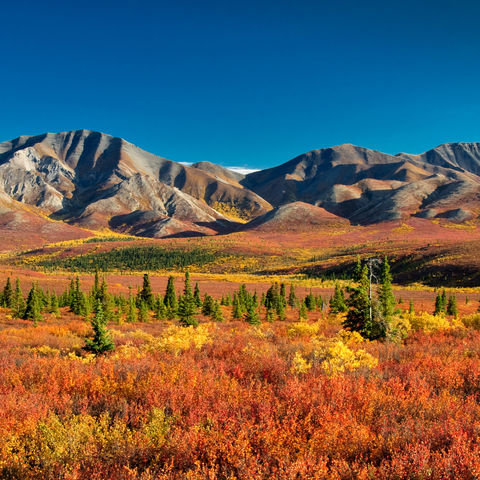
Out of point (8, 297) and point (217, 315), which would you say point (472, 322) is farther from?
point (8, 297)

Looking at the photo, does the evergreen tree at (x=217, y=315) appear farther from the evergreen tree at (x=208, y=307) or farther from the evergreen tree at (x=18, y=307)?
the evergreen tree at (x=18, y=307)

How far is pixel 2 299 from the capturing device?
124ft

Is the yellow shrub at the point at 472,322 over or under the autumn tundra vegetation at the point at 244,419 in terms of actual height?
under

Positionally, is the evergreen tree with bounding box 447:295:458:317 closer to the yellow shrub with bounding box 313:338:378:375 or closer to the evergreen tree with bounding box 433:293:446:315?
the evergreen tree with bounding box 433:293:446:315

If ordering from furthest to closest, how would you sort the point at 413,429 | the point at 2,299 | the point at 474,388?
1. the point at 2,299
2. the point at 474,388
3. the point at 413,429

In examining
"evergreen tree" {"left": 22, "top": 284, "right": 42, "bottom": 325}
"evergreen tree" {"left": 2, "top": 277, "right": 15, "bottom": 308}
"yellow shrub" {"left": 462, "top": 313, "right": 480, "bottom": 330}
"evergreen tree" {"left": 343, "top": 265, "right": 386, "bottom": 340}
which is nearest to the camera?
"evergreen tree" {"left": 343, "top": 265, "right": 386, "bottom": 340}

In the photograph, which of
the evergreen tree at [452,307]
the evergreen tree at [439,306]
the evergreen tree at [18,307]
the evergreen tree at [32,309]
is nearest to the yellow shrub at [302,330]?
the evergreen tree at [439,306]

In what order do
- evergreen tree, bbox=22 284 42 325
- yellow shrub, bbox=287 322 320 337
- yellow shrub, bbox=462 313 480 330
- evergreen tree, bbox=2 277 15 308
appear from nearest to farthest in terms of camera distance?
yellow shrub, bbox=287 322 320 337 → yellow shrub, bbox=462 313 480 330 → evergreen tree, bbox=22 284 42 325 → evergreen tree, bbox=2 277 15 308

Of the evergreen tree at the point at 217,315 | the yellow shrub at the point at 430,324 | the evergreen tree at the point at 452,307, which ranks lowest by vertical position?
the evergreen tree at the point at 217,315

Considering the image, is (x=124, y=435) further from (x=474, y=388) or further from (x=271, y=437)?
(x=474, y=388)

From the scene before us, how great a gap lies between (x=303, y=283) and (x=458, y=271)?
40171 millimetres

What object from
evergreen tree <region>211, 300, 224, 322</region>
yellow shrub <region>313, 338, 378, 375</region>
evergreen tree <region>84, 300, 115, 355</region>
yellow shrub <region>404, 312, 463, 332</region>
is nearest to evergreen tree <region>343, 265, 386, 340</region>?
yellow shrub <region>404, 312, 463, 332</region>

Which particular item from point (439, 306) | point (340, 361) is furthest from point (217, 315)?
point (340, 361)

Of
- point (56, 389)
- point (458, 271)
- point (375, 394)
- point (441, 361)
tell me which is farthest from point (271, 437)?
point (458, 271)
